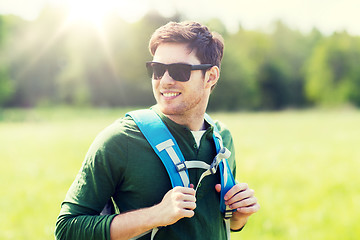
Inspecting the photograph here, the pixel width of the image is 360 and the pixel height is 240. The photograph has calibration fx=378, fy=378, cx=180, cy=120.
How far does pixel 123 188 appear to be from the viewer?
249cm

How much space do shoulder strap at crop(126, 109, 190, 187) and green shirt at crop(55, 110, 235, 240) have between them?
5 centimetres

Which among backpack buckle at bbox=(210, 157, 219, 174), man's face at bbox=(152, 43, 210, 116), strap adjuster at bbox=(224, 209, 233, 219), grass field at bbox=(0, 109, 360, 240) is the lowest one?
grass field at bbox=(0, 109, 360, 240)

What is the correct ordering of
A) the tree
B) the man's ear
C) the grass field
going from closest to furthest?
1. the man's ear
2. the grass field
3. the tree

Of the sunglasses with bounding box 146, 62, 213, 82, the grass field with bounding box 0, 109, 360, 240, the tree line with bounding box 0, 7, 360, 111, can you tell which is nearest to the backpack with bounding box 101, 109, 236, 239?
the sunglasses with bounding box 146, 62, 213, 82

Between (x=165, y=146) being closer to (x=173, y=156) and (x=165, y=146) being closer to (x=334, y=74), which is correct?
(x=173, y=156)

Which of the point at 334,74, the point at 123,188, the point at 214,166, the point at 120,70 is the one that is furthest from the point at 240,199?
the point at 334,74

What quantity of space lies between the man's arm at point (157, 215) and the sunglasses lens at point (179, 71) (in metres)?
0.79

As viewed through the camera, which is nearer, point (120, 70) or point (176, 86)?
point (176, 86)

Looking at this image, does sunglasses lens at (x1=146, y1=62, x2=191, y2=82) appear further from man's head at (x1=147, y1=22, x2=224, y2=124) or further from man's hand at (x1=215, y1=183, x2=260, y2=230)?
man's hand at (x1=215, y1=183, x2=260, y2=230)

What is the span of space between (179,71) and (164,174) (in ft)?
2.33

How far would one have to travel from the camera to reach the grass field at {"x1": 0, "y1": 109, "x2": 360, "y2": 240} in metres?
7.35

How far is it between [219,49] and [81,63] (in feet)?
190

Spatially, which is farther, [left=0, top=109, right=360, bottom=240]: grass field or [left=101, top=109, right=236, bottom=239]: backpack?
[left=0, top=109, right=360, bottom=240]: grass field

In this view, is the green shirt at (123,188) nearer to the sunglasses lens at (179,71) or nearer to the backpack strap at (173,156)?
the backpack strap at (173,156)
